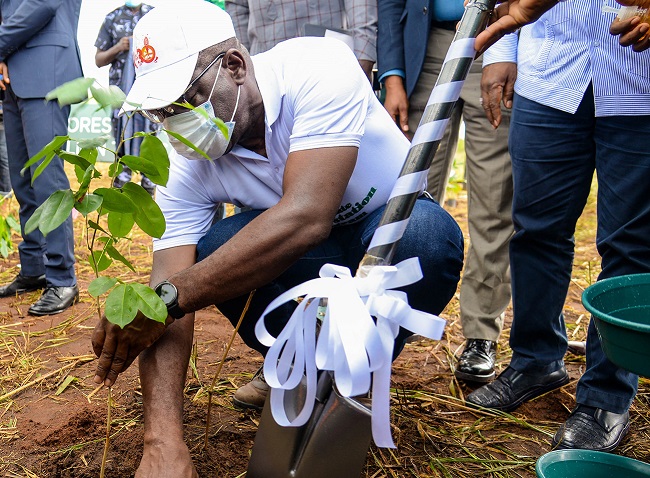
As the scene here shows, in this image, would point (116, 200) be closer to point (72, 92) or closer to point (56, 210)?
point (56, 210)

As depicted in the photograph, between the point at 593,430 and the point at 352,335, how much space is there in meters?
0.88

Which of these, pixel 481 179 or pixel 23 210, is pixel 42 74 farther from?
pixel 481 179

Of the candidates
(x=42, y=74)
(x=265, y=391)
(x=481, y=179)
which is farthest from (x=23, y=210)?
(x=481, y=179)

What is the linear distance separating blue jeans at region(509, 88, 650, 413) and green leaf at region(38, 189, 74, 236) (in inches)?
47.6

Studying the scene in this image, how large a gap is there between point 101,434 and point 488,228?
4.47ft

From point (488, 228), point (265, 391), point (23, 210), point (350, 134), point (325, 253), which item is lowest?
point (23, 210)

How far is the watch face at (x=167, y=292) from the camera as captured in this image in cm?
150

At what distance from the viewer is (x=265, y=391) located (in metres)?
2.07

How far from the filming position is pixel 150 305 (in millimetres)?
1290

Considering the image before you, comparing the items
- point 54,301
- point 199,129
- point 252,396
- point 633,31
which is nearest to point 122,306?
point 199,129

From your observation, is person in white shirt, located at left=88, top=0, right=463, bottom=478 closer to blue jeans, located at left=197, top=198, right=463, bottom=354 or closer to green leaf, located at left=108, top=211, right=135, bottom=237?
blue jeans, located at left=197, top=198, right=463, bottom=354

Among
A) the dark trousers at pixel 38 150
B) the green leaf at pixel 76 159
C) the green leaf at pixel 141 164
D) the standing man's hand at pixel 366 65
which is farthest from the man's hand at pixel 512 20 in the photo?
the dark trousers at pixel 38 150

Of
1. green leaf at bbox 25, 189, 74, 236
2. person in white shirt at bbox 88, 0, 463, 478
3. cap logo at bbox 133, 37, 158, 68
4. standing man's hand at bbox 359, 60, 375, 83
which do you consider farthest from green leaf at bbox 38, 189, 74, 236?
standing man's hand at bbox 359, 60, 375, 83

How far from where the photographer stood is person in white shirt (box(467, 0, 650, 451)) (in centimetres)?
176
